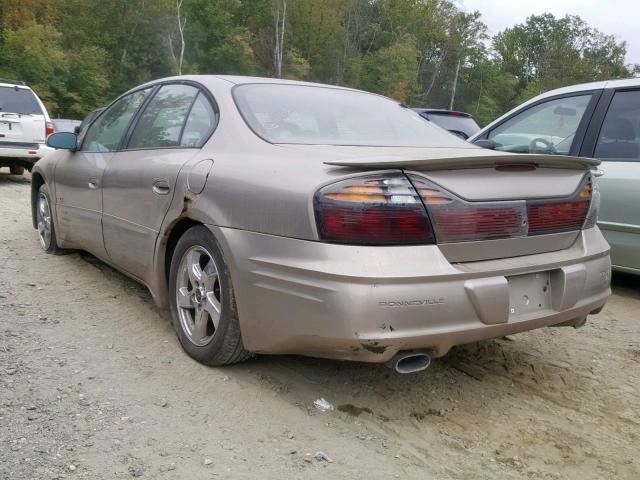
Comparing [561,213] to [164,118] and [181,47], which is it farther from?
[181,47]

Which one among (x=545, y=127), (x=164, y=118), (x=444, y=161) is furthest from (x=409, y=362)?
(x=545, y=127)

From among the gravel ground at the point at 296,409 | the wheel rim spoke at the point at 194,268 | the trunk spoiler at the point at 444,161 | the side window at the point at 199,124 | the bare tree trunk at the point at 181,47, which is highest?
the bare tree trunk at the point at 181,47

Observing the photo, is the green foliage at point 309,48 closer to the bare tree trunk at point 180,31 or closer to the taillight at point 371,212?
the bare tree trunk at point 180,31

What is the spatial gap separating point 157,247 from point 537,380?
7.15ft

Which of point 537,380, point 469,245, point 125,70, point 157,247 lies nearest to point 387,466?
point 469,245

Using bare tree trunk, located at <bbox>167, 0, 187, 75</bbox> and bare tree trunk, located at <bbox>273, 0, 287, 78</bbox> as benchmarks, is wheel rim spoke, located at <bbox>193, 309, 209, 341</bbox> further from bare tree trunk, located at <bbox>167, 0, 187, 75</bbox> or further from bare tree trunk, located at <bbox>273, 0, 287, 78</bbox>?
bare tree trunk, located at <bbox>273, 0, 287, 78</bbox>

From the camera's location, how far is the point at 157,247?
3453mm

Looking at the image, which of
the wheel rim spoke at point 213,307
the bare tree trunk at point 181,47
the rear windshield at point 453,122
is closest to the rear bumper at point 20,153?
the rear windshield at point 453,122

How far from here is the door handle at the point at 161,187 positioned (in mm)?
3350

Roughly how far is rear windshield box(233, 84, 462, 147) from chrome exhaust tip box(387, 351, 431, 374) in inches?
45.0

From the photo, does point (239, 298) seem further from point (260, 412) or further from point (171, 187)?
point (171, 187)

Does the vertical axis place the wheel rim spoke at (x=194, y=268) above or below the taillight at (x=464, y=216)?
below

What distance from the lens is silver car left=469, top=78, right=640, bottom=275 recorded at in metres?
4.73

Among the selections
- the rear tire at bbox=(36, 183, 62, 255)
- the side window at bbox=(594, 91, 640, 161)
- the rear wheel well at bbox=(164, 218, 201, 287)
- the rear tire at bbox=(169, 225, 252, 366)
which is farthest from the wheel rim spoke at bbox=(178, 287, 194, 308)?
the side window at bbox=(594, 91, 640, 161)
